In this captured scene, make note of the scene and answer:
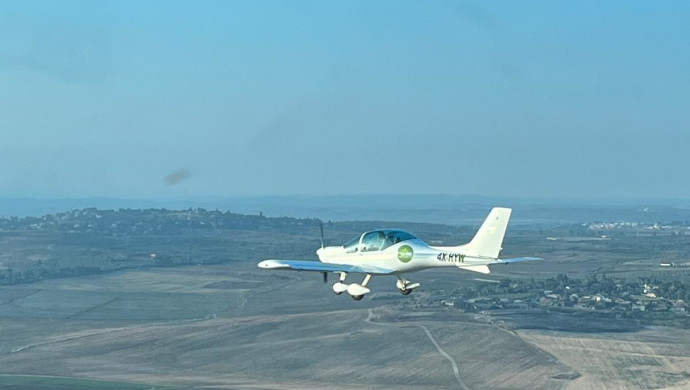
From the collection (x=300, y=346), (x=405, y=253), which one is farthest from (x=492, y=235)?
(x=300, y=346)

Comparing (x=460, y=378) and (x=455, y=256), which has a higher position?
(x=455, y=256)

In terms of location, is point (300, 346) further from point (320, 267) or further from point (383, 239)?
point (320, 267)

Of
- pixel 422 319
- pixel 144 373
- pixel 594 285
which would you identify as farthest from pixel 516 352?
pixel 594 285

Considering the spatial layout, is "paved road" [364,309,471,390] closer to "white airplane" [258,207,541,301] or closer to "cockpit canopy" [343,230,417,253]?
"white airplane" [258,207,541,301]

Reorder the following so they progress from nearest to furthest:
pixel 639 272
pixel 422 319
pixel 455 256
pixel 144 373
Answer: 1. pixel 455 256
2. pixel 144 373
3. pixel 422 319
4. pixel 639 272

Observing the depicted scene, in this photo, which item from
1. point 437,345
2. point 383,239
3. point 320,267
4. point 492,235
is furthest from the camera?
point 437,345

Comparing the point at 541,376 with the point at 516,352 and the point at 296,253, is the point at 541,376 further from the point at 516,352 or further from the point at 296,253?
the point at 296,253

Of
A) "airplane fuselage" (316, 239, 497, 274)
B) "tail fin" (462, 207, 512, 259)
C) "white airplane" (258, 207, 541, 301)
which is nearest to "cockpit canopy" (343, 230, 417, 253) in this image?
"white airplane" (258, 207, 541, 301)
